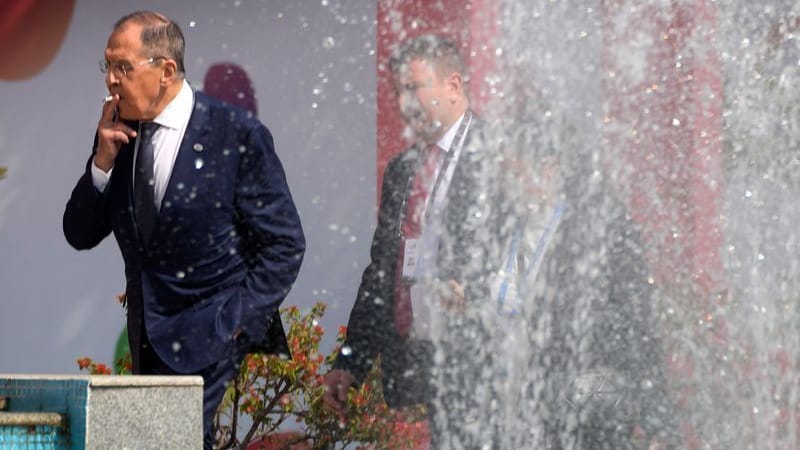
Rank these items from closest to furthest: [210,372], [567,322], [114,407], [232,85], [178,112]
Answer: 1. [114,407]
2. [210,372]
3. [178,112]
4. [567,322]
5. [232,85]

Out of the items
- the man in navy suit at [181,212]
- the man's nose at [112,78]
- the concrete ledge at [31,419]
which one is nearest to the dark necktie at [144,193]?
the man in navy suit at [181,212]

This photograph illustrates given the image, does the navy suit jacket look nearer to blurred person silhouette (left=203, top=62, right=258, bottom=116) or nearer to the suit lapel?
the suit lapel

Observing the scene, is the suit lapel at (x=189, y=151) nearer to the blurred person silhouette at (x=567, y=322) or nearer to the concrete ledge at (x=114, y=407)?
the concrete ledge at (x=114, y=407)

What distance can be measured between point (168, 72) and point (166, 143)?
0.17 meters

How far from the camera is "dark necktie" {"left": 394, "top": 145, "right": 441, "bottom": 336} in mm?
4023

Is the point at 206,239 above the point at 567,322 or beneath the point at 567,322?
above

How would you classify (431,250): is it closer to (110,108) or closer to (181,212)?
(181,212)

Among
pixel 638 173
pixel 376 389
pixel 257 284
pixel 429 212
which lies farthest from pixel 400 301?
pixel 638 173

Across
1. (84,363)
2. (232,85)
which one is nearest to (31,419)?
(84,363)

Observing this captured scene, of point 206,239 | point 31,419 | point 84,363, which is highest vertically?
point 206,239

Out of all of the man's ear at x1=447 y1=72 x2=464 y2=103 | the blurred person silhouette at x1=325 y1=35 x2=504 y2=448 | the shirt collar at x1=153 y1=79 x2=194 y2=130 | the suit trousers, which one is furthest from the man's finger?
the man's ear at x1=447 y1=72 x2=464 y2=103

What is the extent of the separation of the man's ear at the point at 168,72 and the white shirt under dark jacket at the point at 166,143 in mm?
37

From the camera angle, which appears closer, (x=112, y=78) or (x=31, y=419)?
(x=31, y=419)

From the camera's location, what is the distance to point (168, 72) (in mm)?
3545
